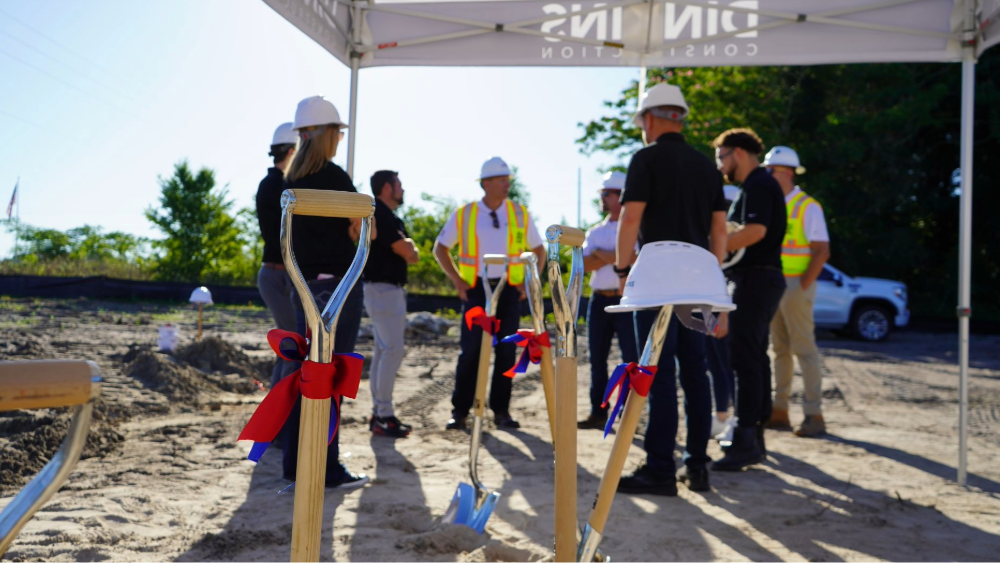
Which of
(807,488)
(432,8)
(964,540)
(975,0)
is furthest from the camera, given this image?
(432,8)

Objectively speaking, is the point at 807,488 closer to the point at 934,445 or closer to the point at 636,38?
the point at 934,445

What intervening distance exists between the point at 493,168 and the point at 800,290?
226cm

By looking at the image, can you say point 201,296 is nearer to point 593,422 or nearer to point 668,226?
point 593,422

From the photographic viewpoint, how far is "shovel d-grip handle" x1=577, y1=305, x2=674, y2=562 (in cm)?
175

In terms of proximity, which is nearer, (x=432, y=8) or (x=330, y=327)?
(x=330, y=327)

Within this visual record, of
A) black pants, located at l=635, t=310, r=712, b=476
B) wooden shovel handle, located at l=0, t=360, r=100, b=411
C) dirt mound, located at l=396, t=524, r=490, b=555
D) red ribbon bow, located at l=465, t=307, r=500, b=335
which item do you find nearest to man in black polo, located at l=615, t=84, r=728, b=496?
black pants, located at l=635, t=310, r=712, b=476

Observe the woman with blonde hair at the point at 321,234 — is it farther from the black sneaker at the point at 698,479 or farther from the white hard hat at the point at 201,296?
the white hard hat at the point at 201,296

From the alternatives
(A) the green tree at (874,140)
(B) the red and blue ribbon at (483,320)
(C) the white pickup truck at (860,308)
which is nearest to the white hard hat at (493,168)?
(B) the red and blue ribbon at (483,320)

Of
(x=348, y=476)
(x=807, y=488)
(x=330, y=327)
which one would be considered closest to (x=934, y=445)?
(x=807, y=488)

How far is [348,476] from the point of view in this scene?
364 cm

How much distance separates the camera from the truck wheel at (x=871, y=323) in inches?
546

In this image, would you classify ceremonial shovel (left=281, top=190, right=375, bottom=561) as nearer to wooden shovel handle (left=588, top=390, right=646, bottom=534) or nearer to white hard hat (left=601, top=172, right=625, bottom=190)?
wooden shovel handle (left=588, top=390, right=646, bottom=534)

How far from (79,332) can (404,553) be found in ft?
34.3

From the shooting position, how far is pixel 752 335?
13.9ft
